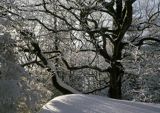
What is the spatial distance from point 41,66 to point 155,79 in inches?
300

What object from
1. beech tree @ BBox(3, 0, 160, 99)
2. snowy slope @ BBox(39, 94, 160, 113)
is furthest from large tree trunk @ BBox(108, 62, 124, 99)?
snowy slope @ BBox(39, 94, 160, 113)

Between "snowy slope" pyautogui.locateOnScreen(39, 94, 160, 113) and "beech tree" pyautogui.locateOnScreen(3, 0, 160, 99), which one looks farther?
"beech tree" pyautogui.locateOnScreen(3, 0, 160, 99)

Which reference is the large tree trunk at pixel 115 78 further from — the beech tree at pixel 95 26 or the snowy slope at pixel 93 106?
the snowy slope at pixel 93 106

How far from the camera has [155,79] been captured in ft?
63.8

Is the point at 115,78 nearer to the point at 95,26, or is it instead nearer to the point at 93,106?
the point at 95,26

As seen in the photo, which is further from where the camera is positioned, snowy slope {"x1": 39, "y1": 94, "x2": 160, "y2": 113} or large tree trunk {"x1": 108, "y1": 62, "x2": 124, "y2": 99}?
large tree trunk {"x1": 108, "y1": 62, "x2": 124, "y2": 99}

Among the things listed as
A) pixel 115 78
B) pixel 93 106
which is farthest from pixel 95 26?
pixel 93 106

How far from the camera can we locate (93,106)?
582 centimetres

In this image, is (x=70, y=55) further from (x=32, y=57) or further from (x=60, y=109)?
(x=60, y=109)

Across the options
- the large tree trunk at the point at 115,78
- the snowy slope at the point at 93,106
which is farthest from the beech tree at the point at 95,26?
the snowy slope at the point at 93,106

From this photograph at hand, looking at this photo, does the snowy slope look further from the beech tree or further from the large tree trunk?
the large tree trunk

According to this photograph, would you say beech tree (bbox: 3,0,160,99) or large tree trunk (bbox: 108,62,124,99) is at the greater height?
beech tree (bbox: 3,0,160,99)

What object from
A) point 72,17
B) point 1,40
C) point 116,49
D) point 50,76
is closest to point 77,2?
point 72,17

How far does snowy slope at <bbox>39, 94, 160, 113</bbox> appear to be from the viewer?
561 cm
